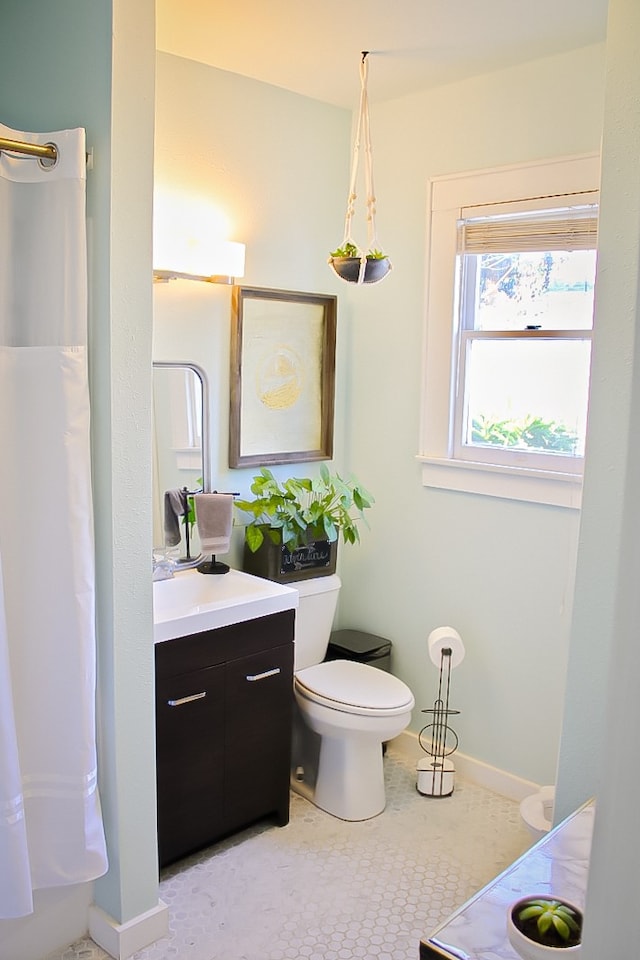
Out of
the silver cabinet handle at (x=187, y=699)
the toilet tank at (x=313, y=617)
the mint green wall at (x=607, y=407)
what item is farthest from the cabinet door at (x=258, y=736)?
the mint green wall at (x=607, y=407)

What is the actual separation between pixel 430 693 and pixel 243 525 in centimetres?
104

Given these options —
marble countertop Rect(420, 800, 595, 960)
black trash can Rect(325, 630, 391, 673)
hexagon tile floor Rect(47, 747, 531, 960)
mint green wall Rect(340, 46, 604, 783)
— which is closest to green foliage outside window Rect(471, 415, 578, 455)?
mint green wall Rect(340, 46, 604, 783)

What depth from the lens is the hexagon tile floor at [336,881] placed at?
233 centimetres

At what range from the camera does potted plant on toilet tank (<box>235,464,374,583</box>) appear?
312cm

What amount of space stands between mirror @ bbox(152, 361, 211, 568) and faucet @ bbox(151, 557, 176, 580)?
0.02 metres

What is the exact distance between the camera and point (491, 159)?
3.00m

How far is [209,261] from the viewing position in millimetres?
2975

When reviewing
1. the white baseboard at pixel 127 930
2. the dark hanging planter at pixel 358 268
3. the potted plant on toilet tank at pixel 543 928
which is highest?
the dark hanging planter at pixel 358 268

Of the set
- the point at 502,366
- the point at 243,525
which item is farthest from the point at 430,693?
the point at 502,366

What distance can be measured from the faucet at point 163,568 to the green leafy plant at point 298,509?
0.30 meters

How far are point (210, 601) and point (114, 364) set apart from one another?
1.02 m

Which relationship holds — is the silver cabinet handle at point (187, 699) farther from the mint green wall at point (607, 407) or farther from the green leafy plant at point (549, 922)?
the green leafy plant at point (549, 922)

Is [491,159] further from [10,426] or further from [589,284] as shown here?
[10,426]

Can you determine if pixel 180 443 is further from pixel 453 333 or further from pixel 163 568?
pixel 453 333
